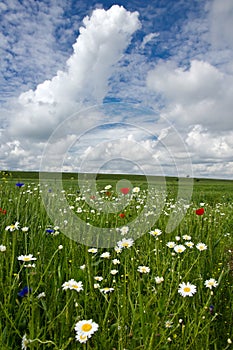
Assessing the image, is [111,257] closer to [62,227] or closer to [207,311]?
[62,227]

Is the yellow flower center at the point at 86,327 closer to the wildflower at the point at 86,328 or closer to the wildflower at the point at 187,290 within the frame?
the wildflower at the point at 86,328

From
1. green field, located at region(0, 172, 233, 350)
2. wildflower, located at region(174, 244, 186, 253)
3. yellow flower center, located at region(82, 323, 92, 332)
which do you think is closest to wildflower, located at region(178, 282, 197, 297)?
green field, located at region(0, 172, 233, 350)

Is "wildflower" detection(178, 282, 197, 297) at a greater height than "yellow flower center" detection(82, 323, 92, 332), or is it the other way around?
"wildflower" detection(178, 282, 197, 297)

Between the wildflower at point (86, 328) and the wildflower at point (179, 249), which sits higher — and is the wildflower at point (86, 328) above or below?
below

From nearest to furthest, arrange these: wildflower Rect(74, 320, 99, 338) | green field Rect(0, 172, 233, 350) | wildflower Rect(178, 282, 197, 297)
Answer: wildflower Rect(74, 320, 99, 338) < green field Rect(0, 172, 233, 350) < wildflower Rect(178, 282, 197, 297)

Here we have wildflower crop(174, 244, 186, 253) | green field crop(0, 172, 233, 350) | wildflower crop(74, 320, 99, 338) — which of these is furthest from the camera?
wildflower crop(174, 244, 186, 253)

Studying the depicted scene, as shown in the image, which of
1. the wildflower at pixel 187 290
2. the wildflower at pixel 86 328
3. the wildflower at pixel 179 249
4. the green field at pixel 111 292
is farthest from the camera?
the wildflower at pixel 179 249

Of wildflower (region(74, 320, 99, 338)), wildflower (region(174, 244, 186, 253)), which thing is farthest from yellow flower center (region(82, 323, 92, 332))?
wildflower (region(174, 244, 186, 253))

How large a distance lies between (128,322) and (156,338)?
0.79 feet

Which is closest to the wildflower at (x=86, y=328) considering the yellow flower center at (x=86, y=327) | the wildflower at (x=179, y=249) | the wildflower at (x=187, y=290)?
the yellow flower center at (x=86, y=327)

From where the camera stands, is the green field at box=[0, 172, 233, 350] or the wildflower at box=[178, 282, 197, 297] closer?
the green field at box=[0, 172, 233, 350]

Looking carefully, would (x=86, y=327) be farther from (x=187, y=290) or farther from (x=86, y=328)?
(x=187, y=290)

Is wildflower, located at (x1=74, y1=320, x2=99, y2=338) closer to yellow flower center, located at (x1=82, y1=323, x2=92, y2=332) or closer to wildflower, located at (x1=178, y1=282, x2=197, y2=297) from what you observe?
yellow flower center, located at (x1=82, y1=323, x2=92, y2=332)

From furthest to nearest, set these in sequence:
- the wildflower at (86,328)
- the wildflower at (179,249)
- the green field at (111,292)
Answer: the wildflower at (179,249) < the green field at (111,292) < the wildflower at (86,328)
